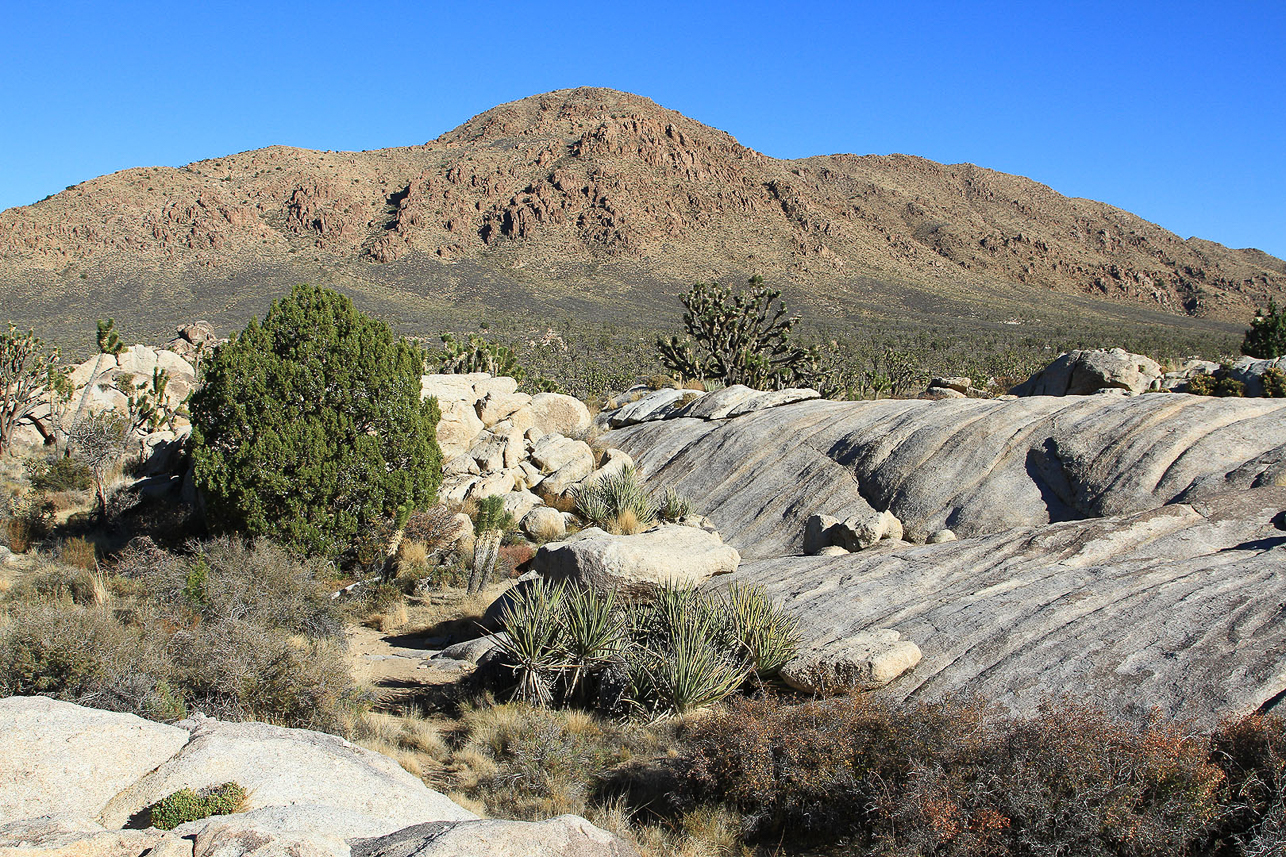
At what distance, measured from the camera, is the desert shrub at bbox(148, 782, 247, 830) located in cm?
395

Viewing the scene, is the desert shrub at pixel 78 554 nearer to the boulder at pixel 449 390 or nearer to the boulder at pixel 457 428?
the boulder at pixel 457 428

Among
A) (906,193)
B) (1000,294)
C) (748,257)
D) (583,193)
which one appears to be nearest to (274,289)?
(583,193)

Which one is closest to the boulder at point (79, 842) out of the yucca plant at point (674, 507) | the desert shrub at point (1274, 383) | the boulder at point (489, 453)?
the yucca plant at point (674, 507)

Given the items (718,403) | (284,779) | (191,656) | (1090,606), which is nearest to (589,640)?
(284,779)

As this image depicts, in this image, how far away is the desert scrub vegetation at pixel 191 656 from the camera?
6.14m

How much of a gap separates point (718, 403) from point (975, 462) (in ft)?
19.6

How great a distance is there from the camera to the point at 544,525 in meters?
12.8

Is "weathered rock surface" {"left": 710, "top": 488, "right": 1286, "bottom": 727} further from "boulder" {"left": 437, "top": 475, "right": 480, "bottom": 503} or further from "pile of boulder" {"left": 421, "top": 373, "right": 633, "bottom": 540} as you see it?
"boulder" {"left": 437, "top": 475, "right": 480, "bottom": 503}

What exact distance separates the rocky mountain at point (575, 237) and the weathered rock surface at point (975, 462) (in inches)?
1917

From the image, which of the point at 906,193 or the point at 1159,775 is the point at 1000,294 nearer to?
the point at 906,193

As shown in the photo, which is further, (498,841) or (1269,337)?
(1269,337)

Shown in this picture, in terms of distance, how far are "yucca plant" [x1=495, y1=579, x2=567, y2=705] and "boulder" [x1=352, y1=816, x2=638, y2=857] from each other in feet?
11.0

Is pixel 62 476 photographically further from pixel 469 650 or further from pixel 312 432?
pixel 469 650

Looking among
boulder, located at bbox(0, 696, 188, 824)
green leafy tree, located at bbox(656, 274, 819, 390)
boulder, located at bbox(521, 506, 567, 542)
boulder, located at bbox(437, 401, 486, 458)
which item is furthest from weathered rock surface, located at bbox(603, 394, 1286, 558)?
boulder, located at bbox(0, 696, 188, 824)
